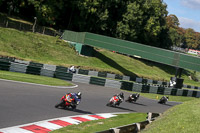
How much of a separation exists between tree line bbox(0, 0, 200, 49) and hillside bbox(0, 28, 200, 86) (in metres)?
6.46

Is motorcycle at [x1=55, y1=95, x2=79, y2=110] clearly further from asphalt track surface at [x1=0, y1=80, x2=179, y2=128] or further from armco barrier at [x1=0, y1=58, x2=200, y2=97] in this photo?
armco barrier at [x1=0, y1=58, x2=200, y2=97]

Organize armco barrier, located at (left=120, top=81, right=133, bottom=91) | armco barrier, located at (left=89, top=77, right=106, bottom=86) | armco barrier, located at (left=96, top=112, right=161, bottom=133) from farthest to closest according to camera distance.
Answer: armco barrier, located at (left=120, top=81, right=133, bottom=91), armco barrier, located at (left=89, top=77, right=106, bottom=86), armco barrier, located at (left=96, top=112, right=161, bottom=133)

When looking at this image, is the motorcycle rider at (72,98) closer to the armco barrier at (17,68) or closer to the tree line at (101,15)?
the armco barrier at (17,68)

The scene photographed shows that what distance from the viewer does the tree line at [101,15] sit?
204ft

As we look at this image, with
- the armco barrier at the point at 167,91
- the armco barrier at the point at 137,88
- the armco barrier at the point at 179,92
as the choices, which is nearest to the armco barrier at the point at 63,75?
the armco barrier at the point at 137,88

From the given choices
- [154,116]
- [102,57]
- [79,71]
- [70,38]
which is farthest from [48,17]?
[154,116]

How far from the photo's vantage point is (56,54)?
53.4m

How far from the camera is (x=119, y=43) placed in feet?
178

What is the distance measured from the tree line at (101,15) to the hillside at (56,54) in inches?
254

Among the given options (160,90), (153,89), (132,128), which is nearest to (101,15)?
(160,90)

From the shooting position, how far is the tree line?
204 ft

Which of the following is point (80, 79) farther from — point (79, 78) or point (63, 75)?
point (63, 75)

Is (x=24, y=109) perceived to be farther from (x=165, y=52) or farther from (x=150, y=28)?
(x=150, y=28)

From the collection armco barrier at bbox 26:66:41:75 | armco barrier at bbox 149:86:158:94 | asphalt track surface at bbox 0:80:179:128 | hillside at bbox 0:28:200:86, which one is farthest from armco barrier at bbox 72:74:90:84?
hillside at bbox 0:28:200:86
